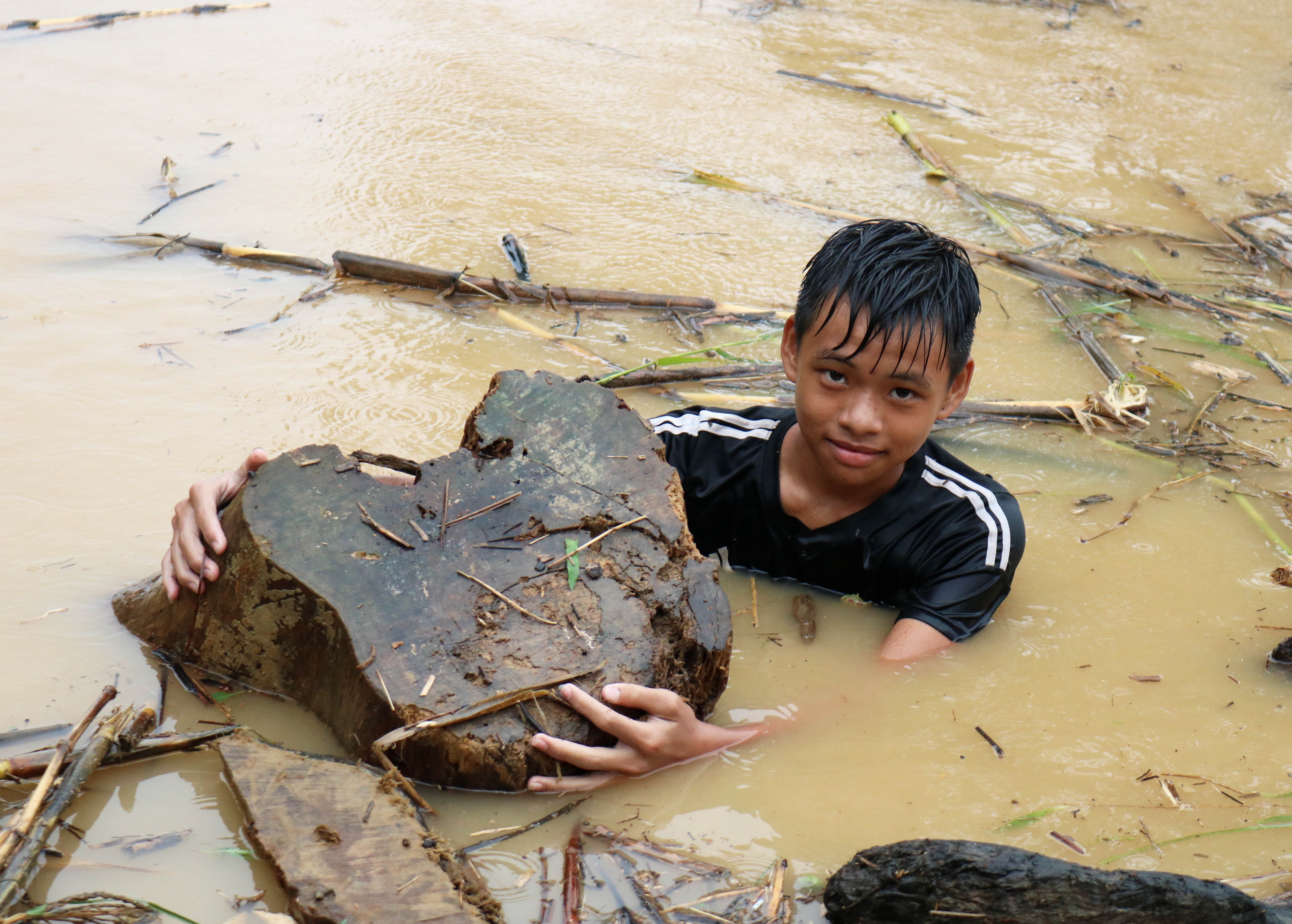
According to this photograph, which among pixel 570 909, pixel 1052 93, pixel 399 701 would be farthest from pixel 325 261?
pixel 1052 93

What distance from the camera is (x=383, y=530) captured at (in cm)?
261

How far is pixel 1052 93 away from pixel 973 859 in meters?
7.81

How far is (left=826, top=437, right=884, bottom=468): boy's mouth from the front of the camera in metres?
3.05

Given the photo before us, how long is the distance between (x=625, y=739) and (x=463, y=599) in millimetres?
512

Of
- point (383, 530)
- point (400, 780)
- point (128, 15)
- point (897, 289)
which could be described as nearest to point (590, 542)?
point (383, 530)

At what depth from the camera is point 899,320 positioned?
2936 millimetres

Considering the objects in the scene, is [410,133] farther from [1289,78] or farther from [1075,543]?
[1289,78]

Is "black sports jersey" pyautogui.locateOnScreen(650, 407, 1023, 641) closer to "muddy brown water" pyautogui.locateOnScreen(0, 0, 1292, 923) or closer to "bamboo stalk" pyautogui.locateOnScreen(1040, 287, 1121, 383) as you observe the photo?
"muddy brown water" pyautogui.locateOnScreen(0, 0, 1292, 923)

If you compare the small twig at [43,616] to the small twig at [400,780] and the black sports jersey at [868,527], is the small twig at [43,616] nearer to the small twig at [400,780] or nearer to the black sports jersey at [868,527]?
the small twig at [400,780]

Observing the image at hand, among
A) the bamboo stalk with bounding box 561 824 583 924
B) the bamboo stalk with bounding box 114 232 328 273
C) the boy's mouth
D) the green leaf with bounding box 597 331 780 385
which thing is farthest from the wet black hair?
the bamboo stalk with bounding box 114 232 328 273

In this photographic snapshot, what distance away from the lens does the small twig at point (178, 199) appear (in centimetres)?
521

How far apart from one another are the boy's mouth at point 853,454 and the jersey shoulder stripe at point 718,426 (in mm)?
440

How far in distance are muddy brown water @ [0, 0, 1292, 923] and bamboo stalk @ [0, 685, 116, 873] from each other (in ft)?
0.34

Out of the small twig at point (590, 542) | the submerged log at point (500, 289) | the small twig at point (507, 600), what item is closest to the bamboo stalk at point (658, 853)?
the small twig at point (507, 600)
